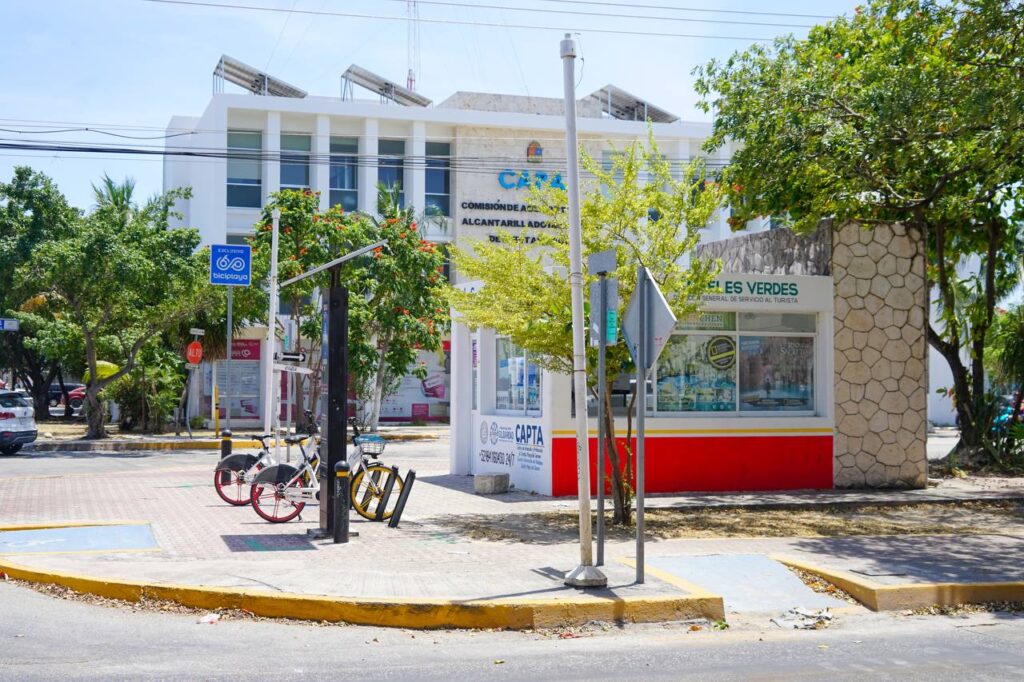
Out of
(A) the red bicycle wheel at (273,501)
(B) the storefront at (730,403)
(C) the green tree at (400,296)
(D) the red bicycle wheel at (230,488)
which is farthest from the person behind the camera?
(C) the green tree at (400,296)

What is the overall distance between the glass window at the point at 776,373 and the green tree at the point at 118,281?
56.2 feet

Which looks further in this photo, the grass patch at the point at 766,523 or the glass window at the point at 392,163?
the glass window at the point at 392,163

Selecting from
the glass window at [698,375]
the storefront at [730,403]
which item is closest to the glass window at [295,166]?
the storefront at [730,403]

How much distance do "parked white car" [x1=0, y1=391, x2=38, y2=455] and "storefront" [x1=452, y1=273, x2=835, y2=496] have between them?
46.1 ft

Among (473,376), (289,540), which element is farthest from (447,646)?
(473,376)

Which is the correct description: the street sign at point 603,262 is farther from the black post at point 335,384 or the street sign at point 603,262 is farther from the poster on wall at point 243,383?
the poster on wall at point 243,383

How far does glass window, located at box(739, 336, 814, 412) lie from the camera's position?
747 inches

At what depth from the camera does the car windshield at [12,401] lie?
2717cm

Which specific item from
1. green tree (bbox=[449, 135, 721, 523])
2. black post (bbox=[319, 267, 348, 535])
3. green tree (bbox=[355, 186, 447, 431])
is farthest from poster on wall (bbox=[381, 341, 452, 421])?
black post (bbox=[319, 267, 348, 535])

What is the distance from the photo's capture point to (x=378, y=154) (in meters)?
44.9

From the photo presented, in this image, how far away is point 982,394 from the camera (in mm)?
23359

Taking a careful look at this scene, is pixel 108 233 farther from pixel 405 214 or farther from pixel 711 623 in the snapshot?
pixel 711 623

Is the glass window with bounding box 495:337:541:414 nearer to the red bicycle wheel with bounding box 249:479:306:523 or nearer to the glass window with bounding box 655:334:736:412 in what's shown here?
the glass window with bounding box 655:334:736:412

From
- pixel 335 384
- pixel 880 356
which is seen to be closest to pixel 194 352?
pixel 880 356
